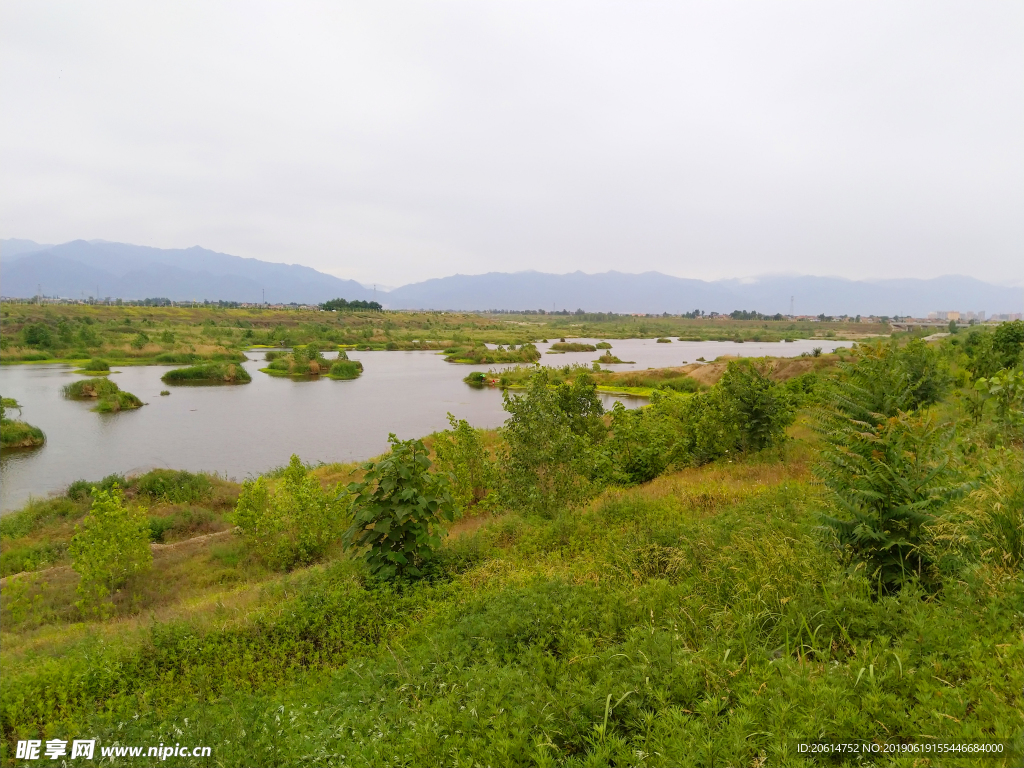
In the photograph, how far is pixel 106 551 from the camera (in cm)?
860

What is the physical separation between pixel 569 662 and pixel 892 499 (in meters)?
2.98

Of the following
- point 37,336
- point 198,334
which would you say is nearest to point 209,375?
point 37,336

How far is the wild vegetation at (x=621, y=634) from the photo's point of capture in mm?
2805

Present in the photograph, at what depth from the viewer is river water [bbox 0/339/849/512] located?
21.9 m

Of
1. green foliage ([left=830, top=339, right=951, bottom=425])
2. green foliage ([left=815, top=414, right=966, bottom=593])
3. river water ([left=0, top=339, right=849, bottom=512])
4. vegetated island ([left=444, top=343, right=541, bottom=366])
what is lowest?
river water ([left=0, top=339, right=849, bottom=512])

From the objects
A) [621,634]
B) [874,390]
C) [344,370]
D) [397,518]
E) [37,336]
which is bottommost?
[344,370]

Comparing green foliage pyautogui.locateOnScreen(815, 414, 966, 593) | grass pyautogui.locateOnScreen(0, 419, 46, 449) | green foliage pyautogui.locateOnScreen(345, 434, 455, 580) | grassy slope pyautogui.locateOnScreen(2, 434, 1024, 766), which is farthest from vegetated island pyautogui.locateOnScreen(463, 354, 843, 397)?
green foliage pyautogui.locateOnScreen(815, 414, 966, 593)

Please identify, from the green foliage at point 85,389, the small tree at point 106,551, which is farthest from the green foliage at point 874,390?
the green foliage at point 85,389

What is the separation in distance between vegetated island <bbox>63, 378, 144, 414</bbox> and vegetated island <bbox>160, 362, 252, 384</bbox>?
907 cm

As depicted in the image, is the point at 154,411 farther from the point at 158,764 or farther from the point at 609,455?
the point at 158,764

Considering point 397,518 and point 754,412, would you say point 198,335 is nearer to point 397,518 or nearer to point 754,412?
point 754,412

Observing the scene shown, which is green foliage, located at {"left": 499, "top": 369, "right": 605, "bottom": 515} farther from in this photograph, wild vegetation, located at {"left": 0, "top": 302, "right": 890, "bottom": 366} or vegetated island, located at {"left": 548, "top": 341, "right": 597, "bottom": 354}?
vegetated island, located at {"left": 548, "top": 341, "right": 597, "bottom": 354}

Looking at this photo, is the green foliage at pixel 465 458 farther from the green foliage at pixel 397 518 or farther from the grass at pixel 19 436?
the grass at pixel 19 436

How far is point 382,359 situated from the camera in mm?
71438
